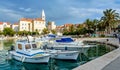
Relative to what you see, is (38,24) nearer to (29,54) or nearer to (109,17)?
(109,17)

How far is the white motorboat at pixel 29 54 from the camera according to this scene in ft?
68.3

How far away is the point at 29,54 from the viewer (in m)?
21.5

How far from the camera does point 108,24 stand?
88.4 meters

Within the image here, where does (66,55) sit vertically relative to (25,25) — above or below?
below

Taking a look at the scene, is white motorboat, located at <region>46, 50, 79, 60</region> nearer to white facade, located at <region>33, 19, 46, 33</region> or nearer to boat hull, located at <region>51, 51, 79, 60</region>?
boat hull, located at <region>51, 51, 79, 60</region>

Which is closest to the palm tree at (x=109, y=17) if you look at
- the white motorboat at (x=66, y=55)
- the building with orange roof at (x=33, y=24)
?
the white motorboat at (x=66, y=55)

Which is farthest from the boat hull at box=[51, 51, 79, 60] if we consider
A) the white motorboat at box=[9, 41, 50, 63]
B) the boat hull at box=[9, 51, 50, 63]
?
the boat hull at box=[9, 51, 50, 63]

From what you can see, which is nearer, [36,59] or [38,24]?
[36,59]

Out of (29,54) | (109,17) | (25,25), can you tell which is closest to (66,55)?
(29,54)

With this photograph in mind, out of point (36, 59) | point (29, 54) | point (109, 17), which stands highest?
point (109, 17)

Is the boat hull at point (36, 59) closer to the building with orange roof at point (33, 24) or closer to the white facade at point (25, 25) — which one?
the white facade at point (25, 25)

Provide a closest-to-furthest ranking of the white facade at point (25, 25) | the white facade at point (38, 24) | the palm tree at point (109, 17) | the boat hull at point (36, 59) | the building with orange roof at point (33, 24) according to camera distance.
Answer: the boat hull at point (36, 59) → the palm tree at point (109, 17) → the white facade at point (25, 25) → the building with orange roof at point (33, 24) → the white facade at point (38, 24)

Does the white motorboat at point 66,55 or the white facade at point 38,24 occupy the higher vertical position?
the white facade at point 38,24

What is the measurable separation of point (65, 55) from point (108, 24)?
224ft
